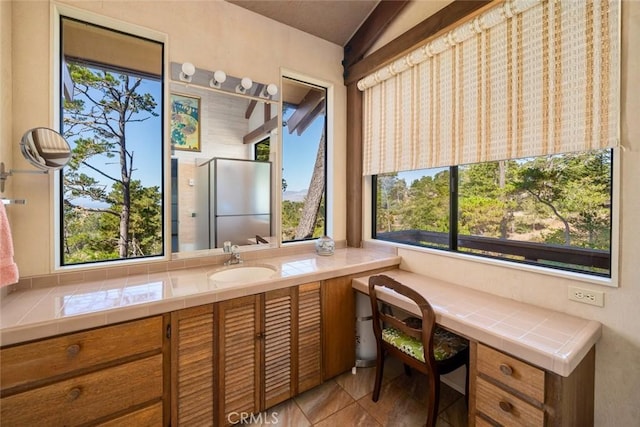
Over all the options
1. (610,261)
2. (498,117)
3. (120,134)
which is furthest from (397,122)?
(120,134)

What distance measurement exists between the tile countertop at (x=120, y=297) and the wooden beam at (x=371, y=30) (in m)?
2.01

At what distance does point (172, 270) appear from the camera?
6.11 feet

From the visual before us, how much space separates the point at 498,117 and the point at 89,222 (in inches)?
108

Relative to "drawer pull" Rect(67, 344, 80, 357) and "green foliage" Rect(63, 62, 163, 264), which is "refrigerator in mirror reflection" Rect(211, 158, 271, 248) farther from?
"drawer pull" Rect(67, 344, 80, 357)

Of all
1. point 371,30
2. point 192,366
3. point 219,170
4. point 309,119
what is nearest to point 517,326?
point 192,366

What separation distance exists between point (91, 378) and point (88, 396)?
0.27 feet

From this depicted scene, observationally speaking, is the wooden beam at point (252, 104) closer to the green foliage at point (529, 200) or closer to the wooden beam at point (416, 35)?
the wooden beam at point (416, 35)

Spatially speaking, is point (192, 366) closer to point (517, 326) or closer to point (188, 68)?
point (517, 326)

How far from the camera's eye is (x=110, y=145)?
1.80 meters

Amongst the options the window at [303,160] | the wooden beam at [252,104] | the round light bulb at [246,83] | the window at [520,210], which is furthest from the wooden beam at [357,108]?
the round light bulb at [246,83]

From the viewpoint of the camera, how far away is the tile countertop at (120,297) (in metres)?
1.11

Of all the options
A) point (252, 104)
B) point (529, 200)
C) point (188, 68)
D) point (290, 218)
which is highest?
point (188, 68)

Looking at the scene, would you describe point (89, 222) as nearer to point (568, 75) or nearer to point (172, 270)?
point (172, 270)

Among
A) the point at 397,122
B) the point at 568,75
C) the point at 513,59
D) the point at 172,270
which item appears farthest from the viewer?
the point at 397,122
